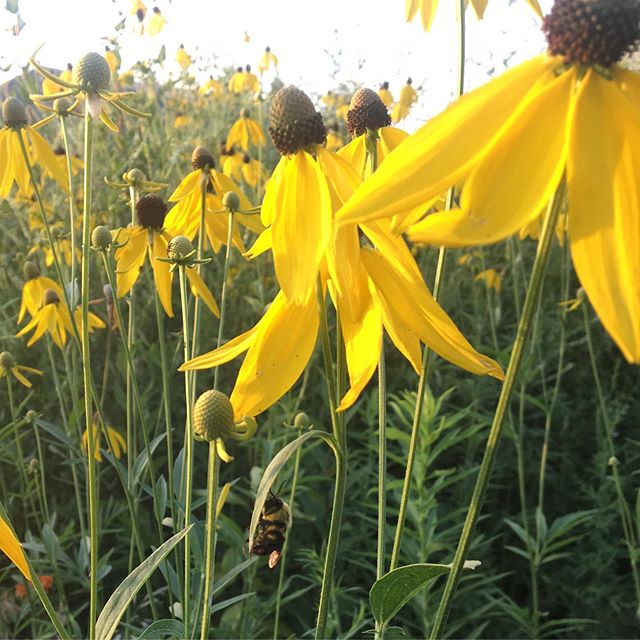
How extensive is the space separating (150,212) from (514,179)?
1001 millimetres

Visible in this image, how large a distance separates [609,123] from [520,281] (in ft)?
8.96

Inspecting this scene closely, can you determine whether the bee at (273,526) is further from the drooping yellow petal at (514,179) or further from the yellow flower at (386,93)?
the yellow flower at (386,93)

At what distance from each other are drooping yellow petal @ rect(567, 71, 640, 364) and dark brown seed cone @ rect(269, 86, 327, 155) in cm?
27

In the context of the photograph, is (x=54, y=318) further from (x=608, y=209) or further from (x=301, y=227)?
(x=608, y=209)

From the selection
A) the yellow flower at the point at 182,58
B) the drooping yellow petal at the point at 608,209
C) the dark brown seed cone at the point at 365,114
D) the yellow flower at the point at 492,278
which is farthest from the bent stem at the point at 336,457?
the yellow flower at the point at 182,58

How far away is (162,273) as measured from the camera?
1.19 meters

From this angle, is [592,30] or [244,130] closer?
[592,30]

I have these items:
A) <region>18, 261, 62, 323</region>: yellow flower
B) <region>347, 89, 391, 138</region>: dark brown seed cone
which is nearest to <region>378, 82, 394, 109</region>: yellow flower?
<region>18, 261, 62, 323</region>: yellow flower

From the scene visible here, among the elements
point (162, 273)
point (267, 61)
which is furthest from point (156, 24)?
Answer: point (162, 273)

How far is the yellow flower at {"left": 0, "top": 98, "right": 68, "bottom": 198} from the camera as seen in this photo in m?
1.38

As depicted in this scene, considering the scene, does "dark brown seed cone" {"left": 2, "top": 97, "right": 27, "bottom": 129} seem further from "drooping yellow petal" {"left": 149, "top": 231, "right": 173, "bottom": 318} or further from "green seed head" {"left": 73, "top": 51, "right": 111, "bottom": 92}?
"green seed head" {"left": 73, "top": 51, "right": 111, "bottom": 92}

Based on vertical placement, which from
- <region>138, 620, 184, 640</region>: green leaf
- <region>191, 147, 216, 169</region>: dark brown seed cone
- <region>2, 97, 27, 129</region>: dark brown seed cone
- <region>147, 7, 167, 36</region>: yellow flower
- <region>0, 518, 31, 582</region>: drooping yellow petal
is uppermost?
<region>147, 7, 167, 36</region>: yellow flower

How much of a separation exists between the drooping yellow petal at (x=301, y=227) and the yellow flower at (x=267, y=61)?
4639mm

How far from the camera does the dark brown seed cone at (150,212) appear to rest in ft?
4.21
